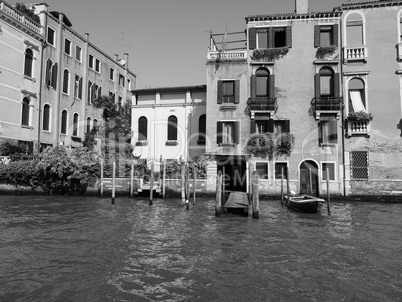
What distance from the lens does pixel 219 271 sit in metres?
6.75

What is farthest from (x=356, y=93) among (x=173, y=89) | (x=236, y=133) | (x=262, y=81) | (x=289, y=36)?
(x=173, y=89)

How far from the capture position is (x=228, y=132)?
794 inches

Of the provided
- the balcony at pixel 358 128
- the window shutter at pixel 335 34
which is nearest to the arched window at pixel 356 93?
the balcony at pixel 358 128

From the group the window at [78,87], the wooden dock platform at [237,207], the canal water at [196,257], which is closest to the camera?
the canal water at [196,257]

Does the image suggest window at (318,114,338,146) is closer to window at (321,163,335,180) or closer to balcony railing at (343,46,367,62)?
window at (321,163,335,180)

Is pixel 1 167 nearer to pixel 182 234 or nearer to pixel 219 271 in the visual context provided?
pixel 182 234

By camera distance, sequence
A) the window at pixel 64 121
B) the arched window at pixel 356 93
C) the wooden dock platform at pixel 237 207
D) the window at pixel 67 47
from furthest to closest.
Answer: the window at pixel 67 47 < the window at pixel 64 121 < the arched window at pixel 356 93 < the wooden dock platform at pixel 237 207

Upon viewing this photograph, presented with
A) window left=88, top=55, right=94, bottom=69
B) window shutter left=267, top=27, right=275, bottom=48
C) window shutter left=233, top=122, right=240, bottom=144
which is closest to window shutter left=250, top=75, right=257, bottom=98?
window shutter left=233, top=122, right=240, bottom=144

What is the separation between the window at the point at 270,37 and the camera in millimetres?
19875

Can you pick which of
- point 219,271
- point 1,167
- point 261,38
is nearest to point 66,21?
point 1,167

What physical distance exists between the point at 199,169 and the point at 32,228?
1071 centimetres

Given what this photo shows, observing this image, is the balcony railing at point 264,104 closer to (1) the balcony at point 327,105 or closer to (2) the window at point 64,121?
(1) the balcony at point 327,105

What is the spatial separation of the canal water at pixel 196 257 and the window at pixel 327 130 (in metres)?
6.57

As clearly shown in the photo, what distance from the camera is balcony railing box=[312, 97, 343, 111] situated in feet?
62.2
